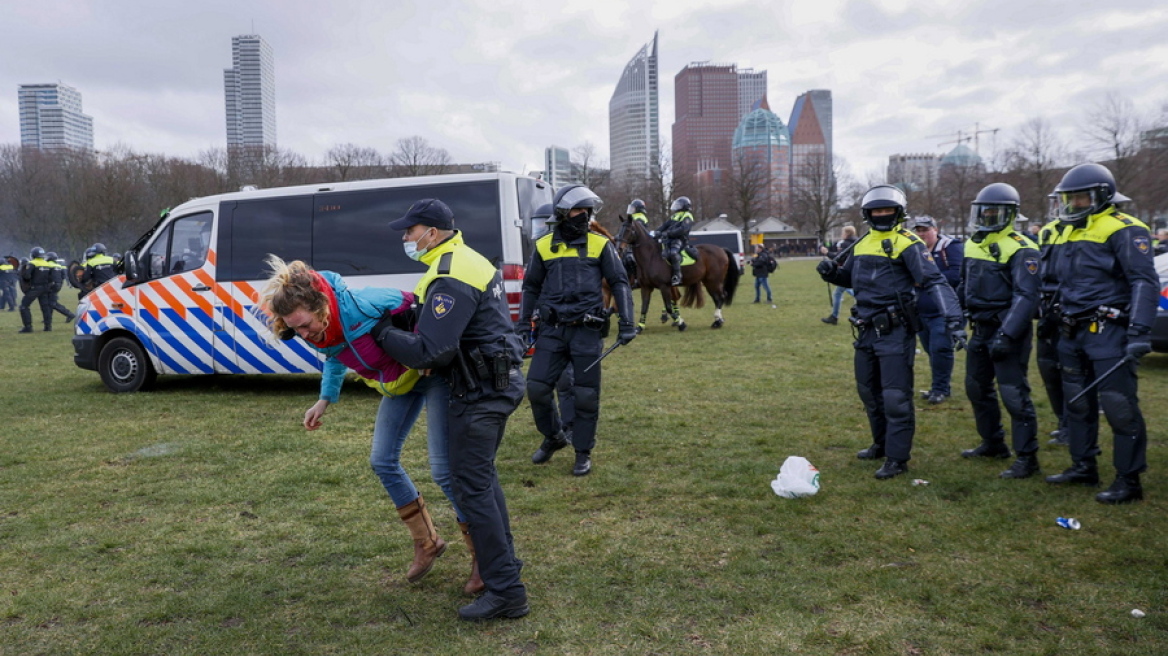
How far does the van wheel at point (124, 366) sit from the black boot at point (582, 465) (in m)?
6.43

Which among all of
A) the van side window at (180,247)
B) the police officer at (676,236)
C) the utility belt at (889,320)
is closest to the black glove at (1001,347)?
the utility belt at (889,320)

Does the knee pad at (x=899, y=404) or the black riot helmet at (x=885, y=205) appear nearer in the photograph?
the knee pad at (x=899, y=404)

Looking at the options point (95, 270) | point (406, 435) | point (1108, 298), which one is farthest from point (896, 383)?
point (95, 270)

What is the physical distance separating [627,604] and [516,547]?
97cm

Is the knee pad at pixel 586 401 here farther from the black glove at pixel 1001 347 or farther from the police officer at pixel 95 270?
the police officer at pixel 95 270

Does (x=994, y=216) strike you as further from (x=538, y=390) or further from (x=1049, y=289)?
(x=538, y=390)

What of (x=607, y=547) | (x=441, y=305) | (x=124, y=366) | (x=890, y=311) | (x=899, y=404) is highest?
(x=441, y=305)

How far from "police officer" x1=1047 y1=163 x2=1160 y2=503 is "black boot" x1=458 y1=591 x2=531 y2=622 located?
12.3ft

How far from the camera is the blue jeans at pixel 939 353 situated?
855 cm

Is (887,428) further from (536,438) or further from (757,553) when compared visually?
(536,438)

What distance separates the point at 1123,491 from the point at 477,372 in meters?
4.18

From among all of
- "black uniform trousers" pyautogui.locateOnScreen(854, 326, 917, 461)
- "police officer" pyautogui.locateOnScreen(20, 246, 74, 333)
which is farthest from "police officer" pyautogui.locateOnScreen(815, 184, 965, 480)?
"police officer" pyautogui.locateOnScreen(20, 246, 74, 333)

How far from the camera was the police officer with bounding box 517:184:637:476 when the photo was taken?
6.07 metres

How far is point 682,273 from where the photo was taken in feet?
54.8
